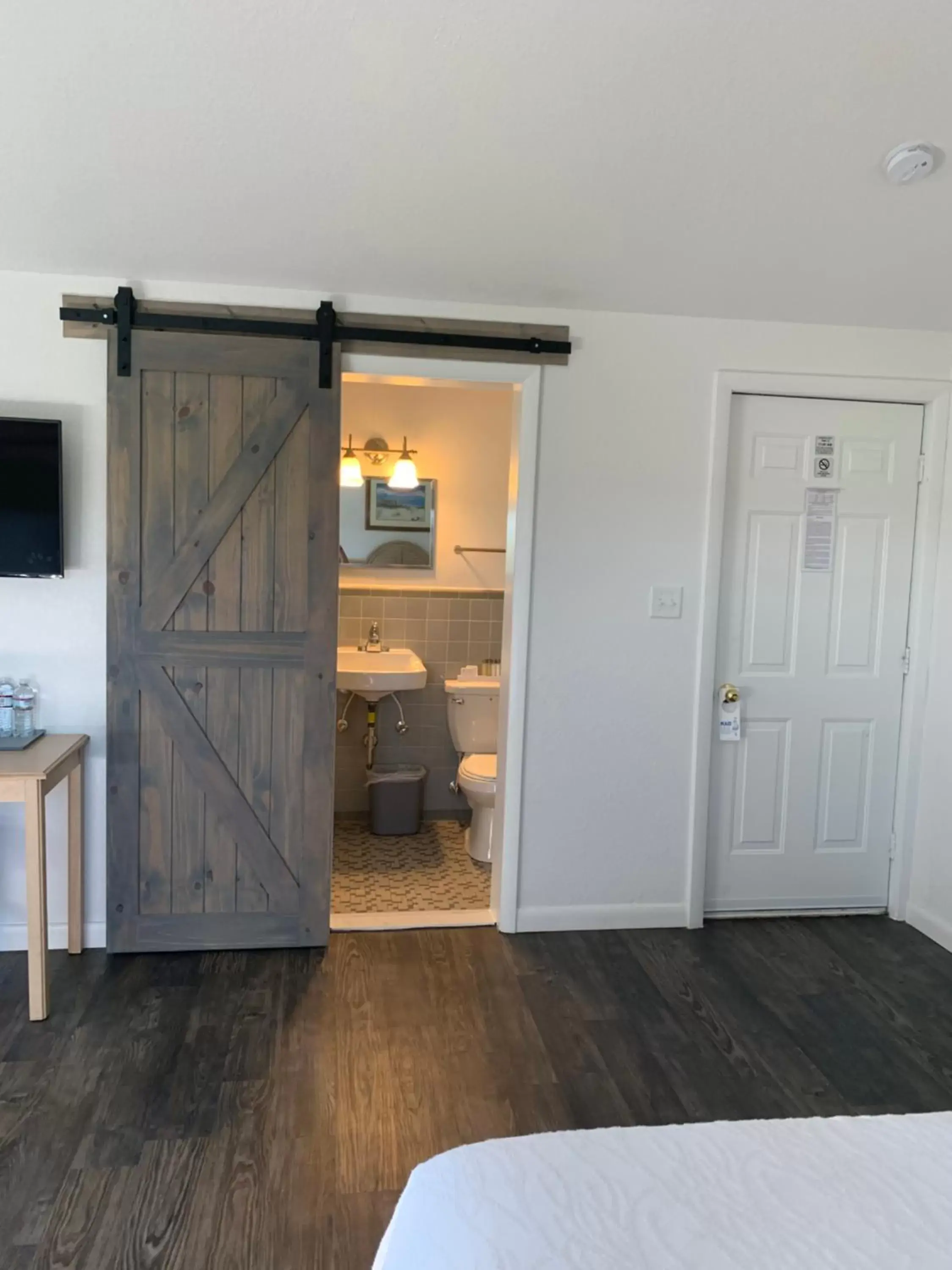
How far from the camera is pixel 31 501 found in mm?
2910

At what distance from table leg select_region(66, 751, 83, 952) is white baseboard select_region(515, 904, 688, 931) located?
1494mm

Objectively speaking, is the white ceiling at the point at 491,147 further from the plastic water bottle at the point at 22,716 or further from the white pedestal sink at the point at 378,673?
the white pedestal sink at the point at 378,673

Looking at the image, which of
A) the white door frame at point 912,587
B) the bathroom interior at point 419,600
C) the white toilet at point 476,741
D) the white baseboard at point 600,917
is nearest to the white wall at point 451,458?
the bathroom interior at point 419,600

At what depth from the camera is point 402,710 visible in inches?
183

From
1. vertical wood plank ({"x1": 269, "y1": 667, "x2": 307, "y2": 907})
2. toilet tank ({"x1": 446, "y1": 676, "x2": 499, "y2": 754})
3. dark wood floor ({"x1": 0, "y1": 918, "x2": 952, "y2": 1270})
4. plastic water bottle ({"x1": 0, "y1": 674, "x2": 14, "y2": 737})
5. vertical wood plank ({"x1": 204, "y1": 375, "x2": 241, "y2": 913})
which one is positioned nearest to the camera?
dark wood floor ({"x1": 0, "y1": 918, "x2": 952, "y2": 1270})

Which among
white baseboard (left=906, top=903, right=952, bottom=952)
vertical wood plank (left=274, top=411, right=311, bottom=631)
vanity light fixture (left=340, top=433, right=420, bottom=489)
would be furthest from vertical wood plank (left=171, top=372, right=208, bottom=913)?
white baseboard (left=906, top=903, right=952, bottom=952)

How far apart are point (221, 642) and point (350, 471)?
159 centimetres

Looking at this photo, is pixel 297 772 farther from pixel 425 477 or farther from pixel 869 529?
pixel 869 529

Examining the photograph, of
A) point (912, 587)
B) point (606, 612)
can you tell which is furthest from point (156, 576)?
point (912, 587)

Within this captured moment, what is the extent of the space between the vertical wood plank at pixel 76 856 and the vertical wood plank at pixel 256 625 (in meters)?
0.50

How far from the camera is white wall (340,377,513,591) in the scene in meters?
4.57

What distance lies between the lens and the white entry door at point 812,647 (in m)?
3.45

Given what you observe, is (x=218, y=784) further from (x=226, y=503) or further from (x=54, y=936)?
(x=226, y=503)

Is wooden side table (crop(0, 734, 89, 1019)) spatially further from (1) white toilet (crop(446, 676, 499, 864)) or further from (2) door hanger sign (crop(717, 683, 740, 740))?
(2) door hanger sign (crop(717, 683, 740, 740))
